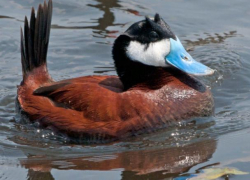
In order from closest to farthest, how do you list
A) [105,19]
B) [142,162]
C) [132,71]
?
[142,162] → [132,71] → [105,19]

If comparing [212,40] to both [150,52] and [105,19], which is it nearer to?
[105,19]

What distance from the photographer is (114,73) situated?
6.82 metres

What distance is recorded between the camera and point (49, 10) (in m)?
5.78

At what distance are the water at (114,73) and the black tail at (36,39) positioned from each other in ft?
1.86

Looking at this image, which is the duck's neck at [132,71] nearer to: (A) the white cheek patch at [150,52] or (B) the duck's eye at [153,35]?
(A) the white cheek patch at [150,52]

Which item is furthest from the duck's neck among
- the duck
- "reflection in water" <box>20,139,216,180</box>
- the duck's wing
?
"reflection in water" <box>20,139,216,180</box>

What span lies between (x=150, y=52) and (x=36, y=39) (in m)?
1.12

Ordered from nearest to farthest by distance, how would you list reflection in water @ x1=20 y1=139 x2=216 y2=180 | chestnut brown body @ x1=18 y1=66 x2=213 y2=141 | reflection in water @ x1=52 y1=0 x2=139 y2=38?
reflection in water @ x1=20 y1=139 x2=216 y2=180 < chestnut brown body @ x1=18 y1=66 x2=213 y2=141 < reflection in water @ x1=52 y1=0 x2=139 y2=38

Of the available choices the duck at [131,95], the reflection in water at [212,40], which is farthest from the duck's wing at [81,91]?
the reflection in water at [212,40]

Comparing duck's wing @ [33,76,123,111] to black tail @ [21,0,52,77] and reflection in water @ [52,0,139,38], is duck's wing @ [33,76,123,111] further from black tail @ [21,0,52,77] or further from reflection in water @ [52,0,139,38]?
reflection in water @ [52,0,139,38]

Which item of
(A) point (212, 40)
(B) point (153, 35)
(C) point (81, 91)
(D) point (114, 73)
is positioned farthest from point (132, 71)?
(A) point (212, 40)

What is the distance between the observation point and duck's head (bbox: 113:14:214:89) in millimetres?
5344

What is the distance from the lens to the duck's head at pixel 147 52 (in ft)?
17.5

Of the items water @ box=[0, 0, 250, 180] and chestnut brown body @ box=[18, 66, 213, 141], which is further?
chestnut brown body @ box=[18, 66, 213, 141]
